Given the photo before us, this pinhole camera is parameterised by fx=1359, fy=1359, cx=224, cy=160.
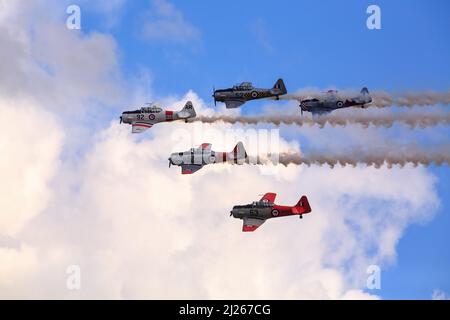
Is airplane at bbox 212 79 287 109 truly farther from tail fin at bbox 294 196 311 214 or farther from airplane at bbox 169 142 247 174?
tail fin at bbox 294 196 311 214

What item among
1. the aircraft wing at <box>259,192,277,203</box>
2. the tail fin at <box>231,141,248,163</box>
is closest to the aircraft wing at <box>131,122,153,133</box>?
the tail fin at <box>231,141,248,163</box>

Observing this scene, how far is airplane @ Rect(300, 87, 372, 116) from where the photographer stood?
16250 cm

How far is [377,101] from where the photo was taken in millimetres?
162625

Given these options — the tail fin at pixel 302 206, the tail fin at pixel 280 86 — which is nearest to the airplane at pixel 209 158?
the tail fin at pixel 302 206

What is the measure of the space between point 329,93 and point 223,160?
16.6m

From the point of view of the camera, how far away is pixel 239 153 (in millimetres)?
156625

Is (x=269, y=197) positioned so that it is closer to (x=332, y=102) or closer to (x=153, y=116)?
(x=332, y=102)

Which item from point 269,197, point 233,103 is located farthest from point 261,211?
point 233,103

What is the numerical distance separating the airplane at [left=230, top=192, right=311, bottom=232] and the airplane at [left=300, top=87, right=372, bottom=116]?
487 inches
